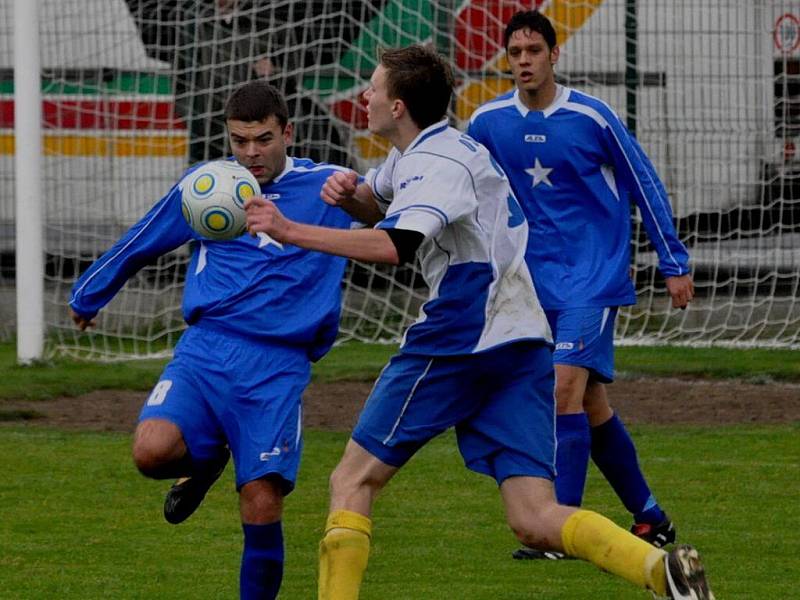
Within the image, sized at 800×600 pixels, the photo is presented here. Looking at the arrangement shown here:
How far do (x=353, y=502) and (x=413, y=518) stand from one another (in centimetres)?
225

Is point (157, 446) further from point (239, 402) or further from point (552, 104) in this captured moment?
point (552, 104)

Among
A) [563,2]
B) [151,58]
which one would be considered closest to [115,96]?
[151,58]

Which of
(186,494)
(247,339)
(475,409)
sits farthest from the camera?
(186,494)

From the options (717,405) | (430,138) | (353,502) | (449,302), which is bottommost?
(717,405)

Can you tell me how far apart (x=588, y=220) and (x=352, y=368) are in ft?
16.0

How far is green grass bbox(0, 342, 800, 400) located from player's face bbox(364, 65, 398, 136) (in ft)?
19.5

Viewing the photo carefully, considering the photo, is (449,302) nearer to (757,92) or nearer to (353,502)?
(353,502)

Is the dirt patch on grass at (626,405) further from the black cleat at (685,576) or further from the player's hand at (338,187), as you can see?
the black cleat at (685,576)

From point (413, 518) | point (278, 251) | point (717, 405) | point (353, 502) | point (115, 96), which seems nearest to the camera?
point (353, 502)

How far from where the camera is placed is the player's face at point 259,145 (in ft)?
19.0

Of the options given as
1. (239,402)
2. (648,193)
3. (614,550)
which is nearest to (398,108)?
(239,402)

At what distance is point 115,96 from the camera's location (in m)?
13.1

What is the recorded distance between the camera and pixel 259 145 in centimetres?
583

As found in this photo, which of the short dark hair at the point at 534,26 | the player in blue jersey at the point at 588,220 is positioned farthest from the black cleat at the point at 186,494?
the short dark hair at the point at 534,26
